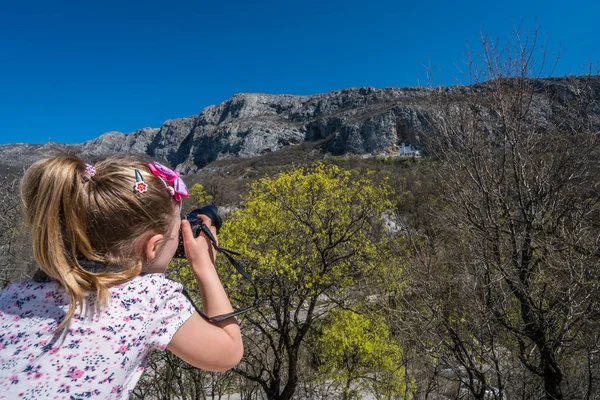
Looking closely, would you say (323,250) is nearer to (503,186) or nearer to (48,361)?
(503,186)

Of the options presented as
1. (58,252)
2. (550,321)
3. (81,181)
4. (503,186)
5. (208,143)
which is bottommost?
(58,252)

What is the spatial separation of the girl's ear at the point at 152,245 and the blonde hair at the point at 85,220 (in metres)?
0.02

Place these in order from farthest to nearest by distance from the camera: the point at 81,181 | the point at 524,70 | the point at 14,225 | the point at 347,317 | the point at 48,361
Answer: the point at 347,317
the point at 14,225
the point at 524,70
the point at 81,181
the point at 48,361

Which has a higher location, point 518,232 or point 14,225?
point 518,232

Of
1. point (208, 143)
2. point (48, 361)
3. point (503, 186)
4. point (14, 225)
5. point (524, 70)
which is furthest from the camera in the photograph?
point (208, 143)

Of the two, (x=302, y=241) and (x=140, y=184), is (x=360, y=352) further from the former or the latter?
(x=140, y=184)

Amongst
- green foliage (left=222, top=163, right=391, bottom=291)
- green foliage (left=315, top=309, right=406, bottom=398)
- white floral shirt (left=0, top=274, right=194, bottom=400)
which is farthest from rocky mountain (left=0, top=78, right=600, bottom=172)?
white floral shirt (left=0, top=274, right=194, bottom=400)

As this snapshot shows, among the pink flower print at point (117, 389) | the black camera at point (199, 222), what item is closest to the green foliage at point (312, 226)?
the black camera at point (199, 222)

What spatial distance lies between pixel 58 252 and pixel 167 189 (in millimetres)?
339

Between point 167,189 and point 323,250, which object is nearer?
point 167,189

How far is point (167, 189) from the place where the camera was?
45.1 inches

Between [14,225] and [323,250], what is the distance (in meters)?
6.42

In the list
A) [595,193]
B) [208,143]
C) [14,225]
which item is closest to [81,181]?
[595,193]

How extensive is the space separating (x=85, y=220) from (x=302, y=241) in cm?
683
